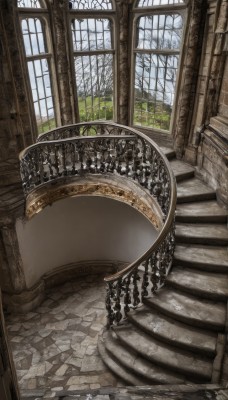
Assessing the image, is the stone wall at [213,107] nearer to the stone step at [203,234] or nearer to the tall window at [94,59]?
the stone step at [203,234]

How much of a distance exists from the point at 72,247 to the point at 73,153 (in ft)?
10.7

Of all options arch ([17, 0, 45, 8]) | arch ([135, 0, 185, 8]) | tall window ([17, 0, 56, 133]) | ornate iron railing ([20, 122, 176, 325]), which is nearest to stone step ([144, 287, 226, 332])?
ornate iron railing ([20, 122, 176, 325])

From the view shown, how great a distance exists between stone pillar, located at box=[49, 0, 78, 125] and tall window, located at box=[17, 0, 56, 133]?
22 cm

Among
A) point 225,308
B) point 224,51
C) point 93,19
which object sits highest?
point 93,19

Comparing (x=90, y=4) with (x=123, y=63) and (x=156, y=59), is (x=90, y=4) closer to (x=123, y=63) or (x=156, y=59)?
(x=123, y=63)

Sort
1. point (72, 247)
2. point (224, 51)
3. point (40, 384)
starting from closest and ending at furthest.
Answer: point (40, 384) < point (224, 51) < point (72, 247)

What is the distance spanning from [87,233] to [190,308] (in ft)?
16.3

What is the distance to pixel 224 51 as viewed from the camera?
6.72 meters

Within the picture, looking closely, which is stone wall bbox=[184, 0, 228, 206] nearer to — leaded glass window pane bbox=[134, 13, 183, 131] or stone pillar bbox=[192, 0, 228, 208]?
stone pillar bbox=[192, 0, 228, 208]

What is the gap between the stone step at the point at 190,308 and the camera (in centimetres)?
511

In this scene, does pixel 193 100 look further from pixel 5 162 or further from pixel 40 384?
pixel 40 384

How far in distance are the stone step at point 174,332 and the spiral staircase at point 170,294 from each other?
1cm

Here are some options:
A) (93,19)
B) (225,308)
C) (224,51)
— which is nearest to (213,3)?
(224,51)

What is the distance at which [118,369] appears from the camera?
219 inches
